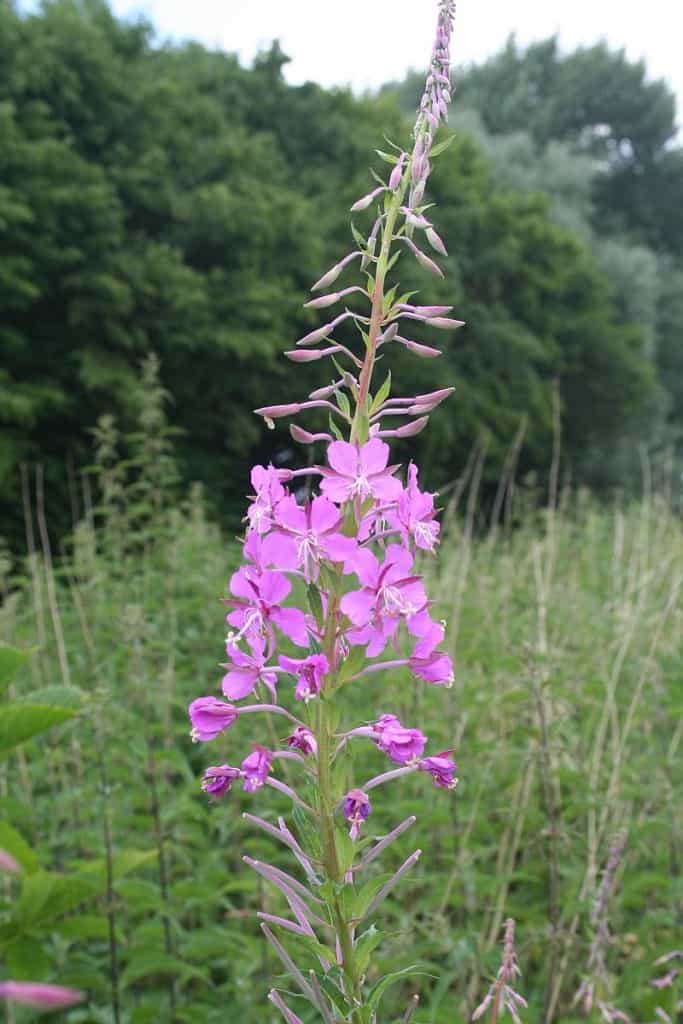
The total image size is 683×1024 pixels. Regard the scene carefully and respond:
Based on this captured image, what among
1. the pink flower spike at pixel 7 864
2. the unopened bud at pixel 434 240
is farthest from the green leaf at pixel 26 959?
the pink flower spike at pixel 7 864

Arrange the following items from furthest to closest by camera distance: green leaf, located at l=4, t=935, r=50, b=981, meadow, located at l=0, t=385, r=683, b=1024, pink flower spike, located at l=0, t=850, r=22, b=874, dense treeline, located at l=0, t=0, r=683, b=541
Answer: dense treeline, located at l=0, t=0, r=683, b=541
meadow, located at l=0, t=385, r=683, b=1024
green leaf, located at l=4, t=935, r=50, b=981
pink flower spike, located at l=0, t=850, r=22, b=874

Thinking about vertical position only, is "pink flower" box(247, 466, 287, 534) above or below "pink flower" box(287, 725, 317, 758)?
above

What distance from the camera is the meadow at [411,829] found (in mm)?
2746

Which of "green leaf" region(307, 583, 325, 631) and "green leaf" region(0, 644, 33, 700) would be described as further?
"green leaf" region(0, 644, 33, 700)

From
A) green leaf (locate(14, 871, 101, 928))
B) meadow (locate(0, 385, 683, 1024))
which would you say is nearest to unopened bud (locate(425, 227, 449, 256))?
meadow (locate(0, 385, 683, 1024))

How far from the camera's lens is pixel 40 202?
50.8 ft

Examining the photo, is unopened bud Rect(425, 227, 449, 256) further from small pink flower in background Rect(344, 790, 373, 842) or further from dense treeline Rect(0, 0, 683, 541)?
dense treeline Rect(0, 0, 683, 541)

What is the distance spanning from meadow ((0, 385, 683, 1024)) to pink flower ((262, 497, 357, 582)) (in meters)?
0.63

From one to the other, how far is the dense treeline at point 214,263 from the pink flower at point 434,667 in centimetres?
1294

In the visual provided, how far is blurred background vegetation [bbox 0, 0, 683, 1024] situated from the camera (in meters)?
3.07

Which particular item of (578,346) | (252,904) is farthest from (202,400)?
(252,904)

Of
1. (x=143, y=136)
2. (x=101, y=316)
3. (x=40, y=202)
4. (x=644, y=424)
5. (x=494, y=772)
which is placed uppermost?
(x=143, y=136)

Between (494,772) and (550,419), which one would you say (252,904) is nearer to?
(494,772)

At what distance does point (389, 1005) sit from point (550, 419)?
21.8 meters
